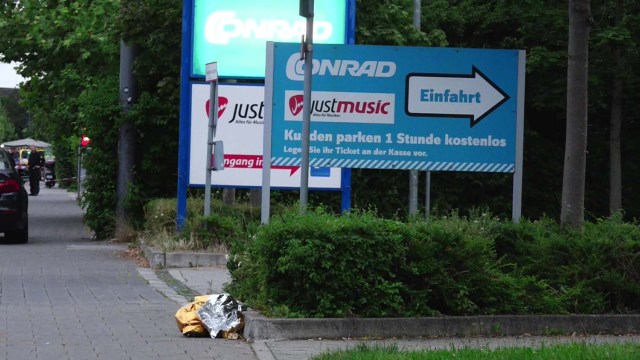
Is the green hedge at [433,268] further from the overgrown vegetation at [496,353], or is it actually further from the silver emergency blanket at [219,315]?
the overgrown vegetation at [496,353]

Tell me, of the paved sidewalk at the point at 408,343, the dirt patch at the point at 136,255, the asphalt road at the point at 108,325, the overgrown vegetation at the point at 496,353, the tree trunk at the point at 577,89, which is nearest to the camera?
the overgrown vegetation at the point at 496,353

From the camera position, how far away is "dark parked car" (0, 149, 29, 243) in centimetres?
2052

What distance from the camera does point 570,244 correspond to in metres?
10.9

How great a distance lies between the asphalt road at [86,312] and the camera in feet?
30.5

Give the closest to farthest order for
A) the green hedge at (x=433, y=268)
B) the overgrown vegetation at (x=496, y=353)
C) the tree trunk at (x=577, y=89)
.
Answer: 1. the overgrown vegetation at (x=496, y=353)
2. the green hedge at (x=433, y=268)
3. the tree trunk at (x=577, y=89)

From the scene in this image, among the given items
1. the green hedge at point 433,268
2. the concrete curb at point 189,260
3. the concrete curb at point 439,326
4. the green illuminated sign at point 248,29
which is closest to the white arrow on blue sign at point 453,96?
the green hedge at point 433,268

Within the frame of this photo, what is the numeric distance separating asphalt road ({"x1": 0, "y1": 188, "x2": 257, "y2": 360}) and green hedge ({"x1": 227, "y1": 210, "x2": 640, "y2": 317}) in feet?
2.70

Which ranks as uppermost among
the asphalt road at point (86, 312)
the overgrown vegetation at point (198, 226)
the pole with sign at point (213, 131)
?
the pole with sign at point (213, 131)

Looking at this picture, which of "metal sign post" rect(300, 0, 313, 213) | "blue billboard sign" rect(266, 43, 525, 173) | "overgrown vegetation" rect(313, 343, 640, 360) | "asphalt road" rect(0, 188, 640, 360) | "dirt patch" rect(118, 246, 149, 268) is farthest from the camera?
"dirt patch" rect(118, 246, 149, 268)

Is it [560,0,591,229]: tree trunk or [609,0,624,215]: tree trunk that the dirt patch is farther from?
[609,0,624,215]: tree trunk

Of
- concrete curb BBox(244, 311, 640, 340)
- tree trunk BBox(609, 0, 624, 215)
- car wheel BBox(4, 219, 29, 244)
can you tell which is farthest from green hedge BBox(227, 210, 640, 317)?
tree trunk BBox(609, 0, 624, 215)

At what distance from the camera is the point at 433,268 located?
403 inches

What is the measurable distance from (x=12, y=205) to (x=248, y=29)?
5.62 metres

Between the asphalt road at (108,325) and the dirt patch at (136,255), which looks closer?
the asphalt road at (108,325)
